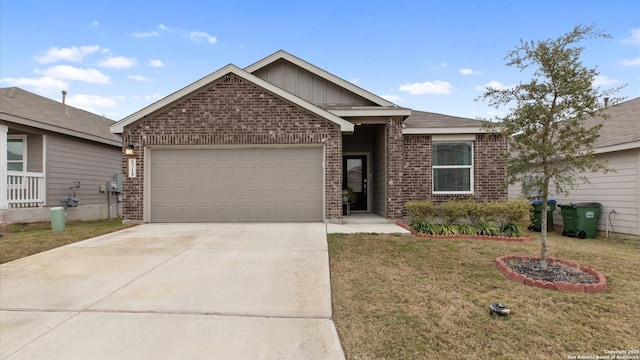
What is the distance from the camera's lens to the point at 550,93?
15.8 ft

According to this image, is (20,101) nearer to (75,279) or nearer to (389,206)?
(75,279)

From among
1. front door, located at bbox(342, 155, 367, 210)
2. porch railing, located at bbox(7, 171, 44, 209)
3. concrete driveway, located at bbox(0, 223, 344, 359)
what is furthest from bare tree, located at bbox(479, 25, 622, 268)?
porch railing, located at bbox(7, 171, 44, 209)

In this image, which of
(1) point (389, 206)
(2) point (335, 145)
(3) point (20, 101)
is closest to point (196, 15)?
(3) point (20, 101)

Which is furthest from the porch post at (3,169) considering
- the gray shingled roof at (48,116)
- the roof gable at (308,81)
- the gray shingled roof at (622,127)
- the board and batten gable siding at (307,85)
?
the gray shingled roof at (622,127)

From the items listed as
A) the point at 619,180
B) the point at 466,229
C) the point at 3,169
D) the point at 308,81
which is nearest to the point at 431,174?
the point at 466,229

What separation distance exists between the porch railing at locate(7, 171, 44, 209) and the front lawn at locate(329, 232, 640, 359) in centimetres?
1056

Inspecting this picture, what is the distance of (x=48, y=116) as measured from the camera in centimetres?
1134

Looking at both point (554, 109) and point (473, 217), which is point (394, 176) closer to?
point (473, 217)

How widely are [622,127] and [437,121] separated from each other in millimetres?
5548

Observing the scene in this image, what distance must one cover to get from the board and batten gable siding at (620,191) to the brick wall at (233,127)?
543 cm

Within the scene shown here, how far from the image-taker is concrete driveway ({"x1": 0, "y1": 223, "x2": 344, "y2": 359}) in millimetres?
2809

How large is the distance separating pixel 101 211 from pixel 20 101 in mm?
4828

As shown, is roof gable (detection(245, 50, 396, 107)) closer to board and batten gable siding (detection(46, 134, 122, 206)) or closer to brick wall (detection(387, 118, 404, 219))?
brick wall (detection(387, 118, 404, 219))

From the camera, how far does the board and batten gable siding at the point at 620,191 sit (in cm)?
870
